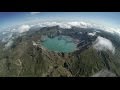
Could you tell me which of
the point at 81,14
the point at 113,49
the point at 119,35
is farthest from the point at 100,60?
the point at 81,14

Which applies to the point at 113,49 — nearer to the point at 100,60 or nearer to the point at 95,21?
the point at 100,60

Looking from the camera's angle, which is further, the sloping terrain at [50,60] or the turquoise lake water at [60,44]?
the turquoise lake water at [60,44]

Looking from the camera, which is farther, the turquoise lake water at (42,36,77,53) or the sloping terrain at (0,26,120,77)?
the turquoise lake water at (42,36,77,53)

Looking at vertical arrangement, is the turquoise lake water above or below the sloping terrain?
above

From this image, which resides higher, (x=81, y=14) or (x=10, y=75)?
(x=81, y=14)
